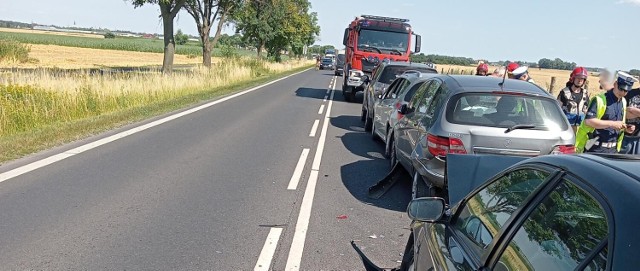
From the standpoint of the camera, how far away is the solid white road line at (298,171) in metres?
7.00

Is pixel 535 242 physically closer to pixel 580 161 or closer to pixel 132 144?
pixel 580 161

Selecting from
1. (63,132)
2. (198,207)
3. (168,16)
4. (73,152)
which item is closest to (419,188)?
(198,207)

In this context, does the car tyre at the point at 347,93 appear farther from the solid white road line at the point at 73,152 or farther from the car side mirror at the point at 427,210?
the car side mirror at the point at 427,210

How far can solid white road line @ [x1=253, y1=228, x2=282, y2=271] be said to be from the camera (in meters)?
4.34

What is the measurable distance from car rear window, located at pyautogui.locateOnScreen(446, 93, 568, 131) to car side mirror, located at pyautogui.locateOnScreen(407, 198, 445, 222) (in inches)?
124

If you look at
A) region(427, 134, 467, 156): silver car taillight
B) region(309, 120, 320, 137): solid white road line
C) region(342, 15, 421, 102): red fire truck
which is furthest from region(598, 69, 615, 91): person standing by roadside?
region(342, 15, 421, 102): red fire truck

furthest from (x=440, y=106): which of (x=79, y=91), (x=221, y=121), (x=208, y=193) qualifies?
(x=79, y=91)

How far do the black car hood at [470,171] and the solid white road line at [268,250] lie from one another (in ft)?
5.23

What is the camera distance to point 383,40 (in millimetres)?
19797

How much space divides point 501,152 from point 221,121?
8.12m

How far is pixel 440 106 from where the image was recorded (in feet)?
Result: 20.3

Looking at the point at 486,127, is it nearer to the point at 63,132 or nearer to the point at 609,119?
the point at 609,119

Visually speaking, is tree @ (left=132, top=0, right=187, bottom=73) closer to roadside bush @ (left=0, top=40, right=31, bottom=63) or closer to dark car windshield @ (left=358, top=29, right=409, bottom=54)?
dark car windshield @ (left=358, top=29, right=409, bottom=54)

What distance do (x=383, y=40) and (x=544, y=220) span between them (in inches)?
717
